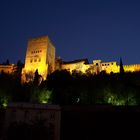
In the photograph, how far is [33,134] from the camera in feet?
129

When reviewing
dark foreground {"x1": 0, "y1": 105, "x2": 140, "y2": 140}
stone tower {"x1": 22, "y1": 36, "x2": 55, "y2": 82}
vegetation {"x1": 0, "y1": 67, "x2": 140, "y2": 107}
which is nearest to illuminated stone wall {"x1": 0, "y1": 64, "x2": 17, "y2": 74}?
stone tower {"x1": 22, "y1": 36, "x2": 55, "y2": 82}

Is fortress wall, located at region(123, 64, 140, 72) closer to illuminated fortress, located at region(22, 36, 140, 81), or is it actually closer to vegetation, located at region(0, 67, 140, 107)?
illuminated fortress, located at region(22, 36, 140, 81)

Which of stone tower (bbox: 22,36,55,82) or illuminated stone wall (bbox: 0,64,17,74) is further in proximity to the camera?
illuminated stone wall (bbox: 0,64,17,74)

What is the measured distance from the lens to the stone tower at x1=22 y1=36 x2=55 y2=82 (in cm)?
8814

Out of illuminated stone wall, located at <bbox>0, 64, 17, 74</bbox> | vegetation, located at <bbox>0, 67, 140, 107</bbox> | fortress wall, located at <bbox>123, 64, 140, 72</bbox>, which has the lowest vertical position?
vegetation, located at <bbox>0, 67, 140, 107</bbox>

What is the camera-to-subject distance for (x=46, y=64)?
89.7m

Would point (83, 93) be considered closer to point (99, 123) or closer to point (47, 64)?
point (99, 123)

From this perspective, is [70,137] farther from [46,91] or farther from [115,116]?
[46,91]

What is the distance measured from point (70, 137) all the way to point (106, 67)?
1898 inches

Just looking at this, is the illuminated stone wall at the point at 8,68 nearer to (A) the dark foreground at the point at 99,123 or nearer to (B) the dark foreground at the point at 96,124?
(B) the dark foreground at the point at 96,124

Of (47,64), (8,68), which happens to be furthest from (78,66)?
(8,68)

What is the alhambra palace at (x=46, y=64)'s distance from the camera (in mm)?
86556

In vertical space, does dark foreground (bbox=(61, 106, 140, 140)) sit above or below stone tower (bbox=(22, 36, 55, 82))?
below

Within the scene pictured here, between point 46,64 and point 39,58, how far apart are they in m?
3.83
